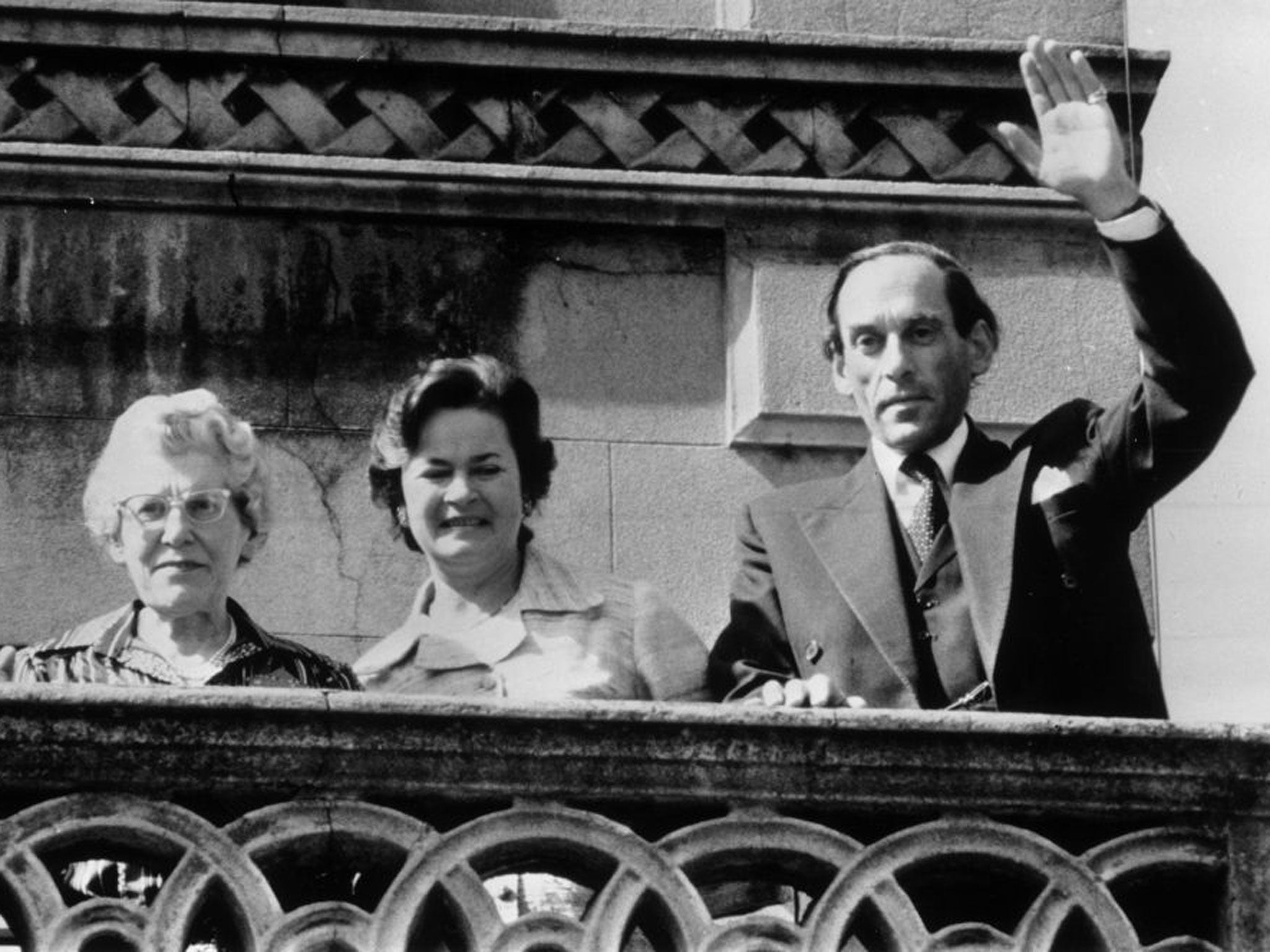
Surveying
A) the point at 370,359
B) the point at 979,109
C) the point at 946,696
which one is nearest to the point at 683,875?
the point at 946,696

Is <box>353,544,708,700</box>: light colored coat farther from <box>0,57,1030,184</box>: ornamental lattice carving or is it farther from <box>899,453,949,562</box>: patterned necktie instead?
<box>0,57,1030,184</box>: ornamental lattice carving

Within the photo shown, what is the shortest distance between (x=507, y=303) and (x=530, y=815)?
2.81 metres

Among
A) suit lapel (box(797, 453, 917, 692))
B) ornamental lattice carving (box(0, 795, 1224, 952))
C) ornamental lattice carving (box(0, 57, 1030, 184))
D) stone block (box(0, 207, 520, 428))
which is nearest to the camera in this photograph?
ornamental lattice carving (box(0, 795, 1224, 952))

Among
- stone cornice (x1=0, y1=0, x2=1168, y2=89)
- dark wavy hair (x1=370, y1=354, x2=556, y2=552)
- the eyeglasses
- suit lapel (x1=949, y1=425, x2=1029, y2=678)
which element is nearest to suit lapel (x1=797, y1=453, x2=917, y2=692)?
suit lapel (x1=949, y1=425, x2=1029, y2=678)

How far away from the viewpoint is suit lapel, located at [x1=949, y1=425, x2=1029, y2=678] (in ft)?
37.5

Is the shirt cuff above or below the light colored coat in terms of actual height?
above

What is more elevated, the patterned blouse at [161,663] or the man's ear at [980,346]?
the man's ear at [980,346]

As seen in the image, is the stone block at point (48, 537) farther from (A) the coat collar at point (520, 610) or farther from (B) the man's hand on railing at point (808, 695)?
(B) the man's hand on railing at point (808, 695)

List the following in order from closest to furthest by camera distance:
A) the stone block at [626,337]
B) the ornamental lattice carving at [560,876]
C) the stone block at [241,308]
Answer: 1. the ornamental lattice carving at [560,876]
2. the stone block at [241,308]
3. the stone block at [626,337]

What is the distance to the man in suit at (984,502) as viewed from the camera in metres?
11.4

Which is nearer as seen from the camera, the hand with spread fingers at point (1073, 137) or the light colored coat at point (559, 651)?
the hand with spread fingers at point (1073, 137)

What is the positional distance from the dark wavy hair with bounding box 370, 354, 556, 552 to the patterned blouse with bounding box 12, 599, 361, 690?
67cm

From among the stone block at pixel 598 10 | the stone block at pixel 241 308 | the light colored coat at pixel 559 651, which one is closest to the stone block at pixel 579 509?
the stone block at pixel 241 308

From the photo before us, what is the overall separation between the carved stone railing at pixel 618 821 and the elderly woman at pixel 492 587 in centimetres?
103
